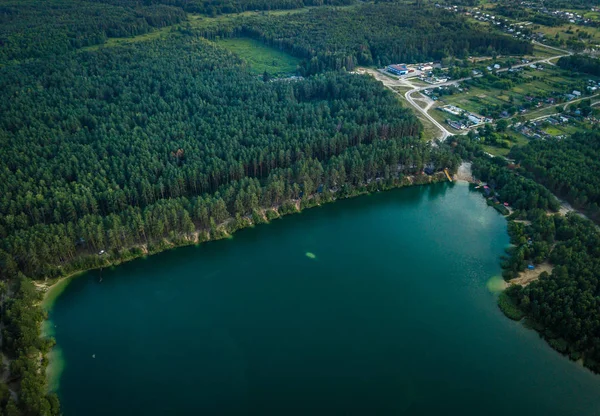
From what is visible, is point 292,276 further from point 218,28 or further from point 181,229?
point 218,28

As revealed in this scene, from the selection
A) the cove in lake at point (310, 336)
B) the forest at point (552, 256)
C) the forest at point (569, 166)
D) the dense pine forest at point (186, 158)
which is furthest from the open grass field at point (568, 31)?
the cove in lake at point (310, 336)

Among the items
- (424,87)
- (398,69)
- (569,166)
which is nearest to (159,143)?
(569,166)

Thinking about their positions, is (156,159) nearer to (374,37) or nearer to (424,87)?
(424,87)

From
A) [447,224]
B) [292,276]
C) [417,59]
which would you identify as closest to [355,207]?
[447,224]

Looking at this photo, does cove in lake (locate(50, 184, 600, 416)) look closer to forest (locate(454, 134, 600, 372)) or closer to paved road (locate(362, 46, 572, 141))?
forest (locate(454, 134, 600, 372))

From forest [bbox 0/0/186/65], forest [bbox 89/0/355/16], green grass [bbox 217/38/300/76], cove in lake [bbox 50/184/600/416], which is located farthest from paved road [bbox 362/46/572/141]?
forest [bbox 0/0/186/65]
